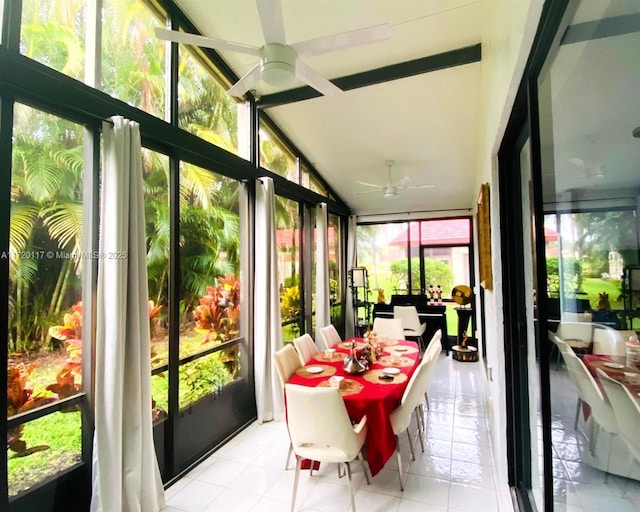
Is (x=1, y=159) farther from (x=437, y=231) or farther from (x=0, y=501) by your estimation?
(x=437, y=231)

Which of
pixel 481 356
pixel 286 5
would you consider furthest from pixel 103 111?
pixel 481 356

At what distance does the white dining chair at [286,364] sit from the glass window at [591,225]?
6.00ft

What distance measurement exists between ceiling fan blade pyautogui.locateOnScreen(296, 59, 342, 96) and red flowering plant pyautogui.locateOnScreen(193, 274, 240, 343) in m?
1.94

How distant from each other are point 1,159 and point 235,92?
56.9 inches

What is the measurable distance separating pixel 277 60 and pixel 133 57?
4.28 ft

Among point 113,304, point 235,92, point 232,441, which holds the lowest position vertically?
point 232,441

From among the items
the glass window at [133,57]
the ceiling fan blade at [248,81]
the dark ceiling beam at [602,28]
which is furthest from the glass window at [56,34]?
the dark ceiling beam at [602,28]

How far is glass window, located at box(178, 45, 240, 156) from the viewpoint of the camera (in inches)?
116

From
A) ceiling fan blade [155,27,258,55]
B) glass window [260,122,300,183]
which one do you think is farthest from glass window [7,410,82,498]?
glass window [260,122,300,183]

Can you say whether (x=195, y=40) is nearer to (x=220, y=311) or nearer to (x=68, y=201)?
(x=68, y=201)

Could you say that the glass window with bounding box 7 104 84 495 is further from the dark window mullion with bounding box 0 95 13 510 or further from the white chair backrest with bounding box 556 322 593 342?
the white chair backrest with bounding box 556 322 593 342

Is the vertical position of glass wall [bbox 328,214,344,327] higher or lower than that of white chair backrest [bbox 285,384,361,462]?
higher

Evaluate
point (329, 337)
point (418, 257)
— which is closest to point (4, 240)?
point (329, 337)

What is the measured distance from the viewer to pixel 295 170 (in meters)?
4.96
